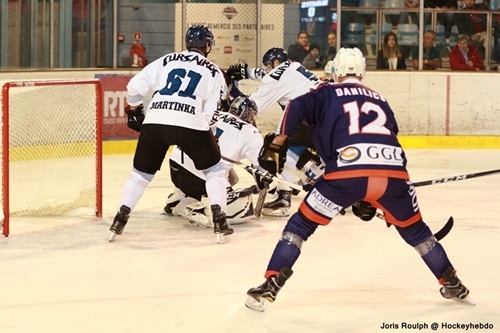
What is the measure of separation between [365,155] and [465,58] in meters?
6.60

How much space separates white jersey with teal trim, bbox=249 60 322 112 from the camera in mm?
6797

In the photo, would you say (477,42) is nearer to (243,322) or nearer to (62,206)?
(62,206)

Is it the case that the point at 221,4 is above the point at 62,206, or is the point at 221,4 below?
above

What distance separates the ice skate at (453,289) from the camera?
4008 millimetres

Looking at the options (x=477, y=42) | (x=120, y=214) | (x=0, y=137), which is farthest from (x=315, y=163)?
(x=477, y=42)

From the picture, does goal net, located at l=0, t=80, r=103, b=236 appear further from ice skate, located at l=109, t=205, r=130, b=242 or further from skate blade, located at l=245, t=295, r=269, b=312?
skate blade, located at l=245, t=295, r=269, b=312

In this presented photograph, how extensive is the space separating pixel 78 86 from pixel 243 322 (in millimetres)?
3044

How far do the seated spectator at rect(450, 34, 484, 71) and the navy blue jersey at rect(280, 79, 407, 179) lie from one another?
6.38m

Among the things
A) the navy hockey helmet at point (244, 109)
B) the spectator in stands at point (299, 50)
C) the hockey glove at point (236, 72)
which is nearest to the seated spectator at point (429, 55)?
the spectator in stands at point (299, 50)

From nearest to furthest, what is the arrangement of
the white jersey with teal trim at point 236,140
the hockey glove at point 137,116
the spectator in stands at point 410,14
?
the hockey glove at point 137,116 < the white jersey with teal trim at point 236,140 < the spectator in stands at point 410,14

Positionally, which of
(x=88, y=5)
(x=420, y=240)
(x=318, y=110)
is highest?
(x=88, y=5)

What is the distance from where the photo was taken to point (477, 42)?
10.2 metres

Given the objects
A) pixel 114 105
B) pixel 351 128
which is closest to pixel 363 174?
pixel 351 128

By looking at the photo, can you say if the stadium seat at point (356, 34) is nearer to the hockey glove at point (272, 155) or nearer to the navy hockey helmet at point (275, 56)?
the navy hockey helmet at point (275, 56)
